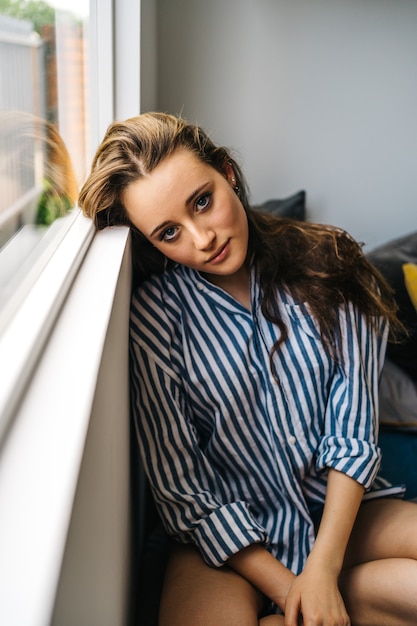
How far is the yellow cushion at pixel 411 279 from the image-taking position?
1753mm

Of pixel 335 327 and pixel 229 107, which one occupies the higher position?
pixel 229 107

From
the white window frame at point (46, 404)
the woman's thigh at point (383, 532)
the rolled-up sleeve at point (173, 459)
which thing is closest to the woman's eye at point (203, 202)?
the white window frame at point (46, 404)

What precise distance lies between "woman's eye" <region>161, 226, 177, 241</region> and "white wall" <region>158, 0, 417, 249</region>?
1108 mm

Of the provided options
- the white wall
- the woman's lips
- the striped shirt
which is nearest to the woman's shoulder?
the striped shirt

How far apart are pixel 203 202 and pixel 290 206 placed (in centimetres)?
106

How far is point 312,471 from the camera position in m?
1.18

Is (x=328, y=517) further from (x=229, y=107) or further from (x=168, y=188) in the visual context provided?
(x=229, y=107)

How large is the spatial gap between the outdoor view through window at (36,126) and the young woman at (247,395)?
85 millimetres

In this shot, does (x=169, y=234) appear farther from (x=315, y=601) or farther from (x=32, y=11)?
(x=315, y=601)

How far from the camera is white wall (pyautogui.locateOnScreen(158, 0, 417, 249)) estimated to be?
2.04m

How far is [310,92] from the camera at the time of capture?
2.15 metres

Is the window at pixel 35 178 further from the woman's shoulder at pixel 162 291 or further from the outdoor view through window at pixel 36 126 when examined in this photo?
the woman's shoulder at pixel 162 291

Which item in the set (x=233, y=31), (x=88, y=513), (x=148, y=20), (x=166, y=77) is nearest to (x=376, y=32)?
(x=233, y=31)

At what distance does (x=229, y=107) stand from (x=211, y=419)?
1266 millimetres
